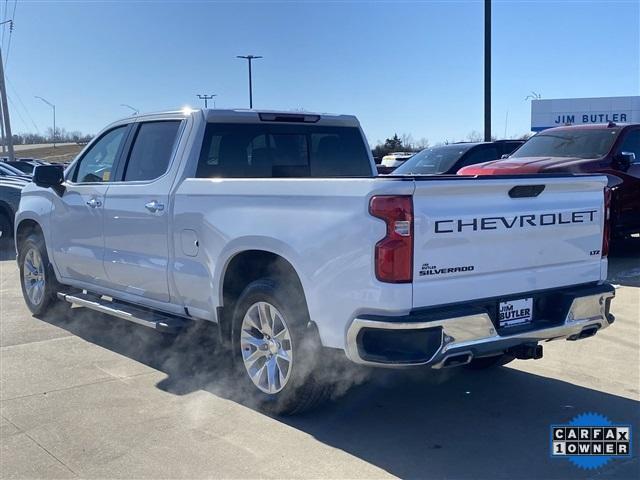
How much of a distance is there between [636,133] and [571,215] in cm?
671

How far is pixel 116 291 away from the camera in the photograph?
6.30 meters

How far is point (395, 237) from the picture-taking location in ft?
12.4

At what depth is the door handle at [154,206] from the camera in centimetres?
548

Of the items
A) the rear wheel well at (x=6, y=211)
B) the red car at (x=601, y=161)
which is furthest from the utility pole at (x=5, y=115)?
the red car at (x=601, y=161)

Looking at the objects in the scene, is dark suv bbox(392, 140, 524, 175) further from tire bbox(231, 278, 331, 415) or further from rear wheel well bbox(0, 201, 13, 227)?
tire bbox(231, 278, 331, 415)

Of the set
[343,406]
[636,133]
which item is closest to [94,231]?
[343,406]

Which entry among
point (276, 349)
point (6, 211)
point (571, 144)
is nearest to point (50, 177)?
point (276, 349)

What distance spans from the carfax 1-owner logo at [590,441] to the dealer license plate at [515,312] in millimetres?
732

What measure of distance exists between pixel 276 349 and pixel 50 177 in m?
3.51

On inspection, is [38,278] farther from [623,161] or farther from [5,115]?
[5,115]

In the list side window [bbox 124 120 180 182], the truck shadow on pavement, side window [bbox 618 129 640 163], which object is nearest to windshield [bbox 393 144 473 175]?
side window [bbox 618 129 640 163]

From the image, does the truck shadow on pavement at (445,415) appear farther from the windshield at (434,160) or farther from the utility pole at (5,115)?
the utility pole at (5,115)

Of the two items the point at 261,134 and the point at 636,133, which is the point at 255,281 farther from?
the point at 636,133

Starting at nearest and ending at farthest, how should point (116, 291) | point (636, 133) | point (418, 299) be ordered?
point (418, 299)
point (116, 291)
point (636, 133)
